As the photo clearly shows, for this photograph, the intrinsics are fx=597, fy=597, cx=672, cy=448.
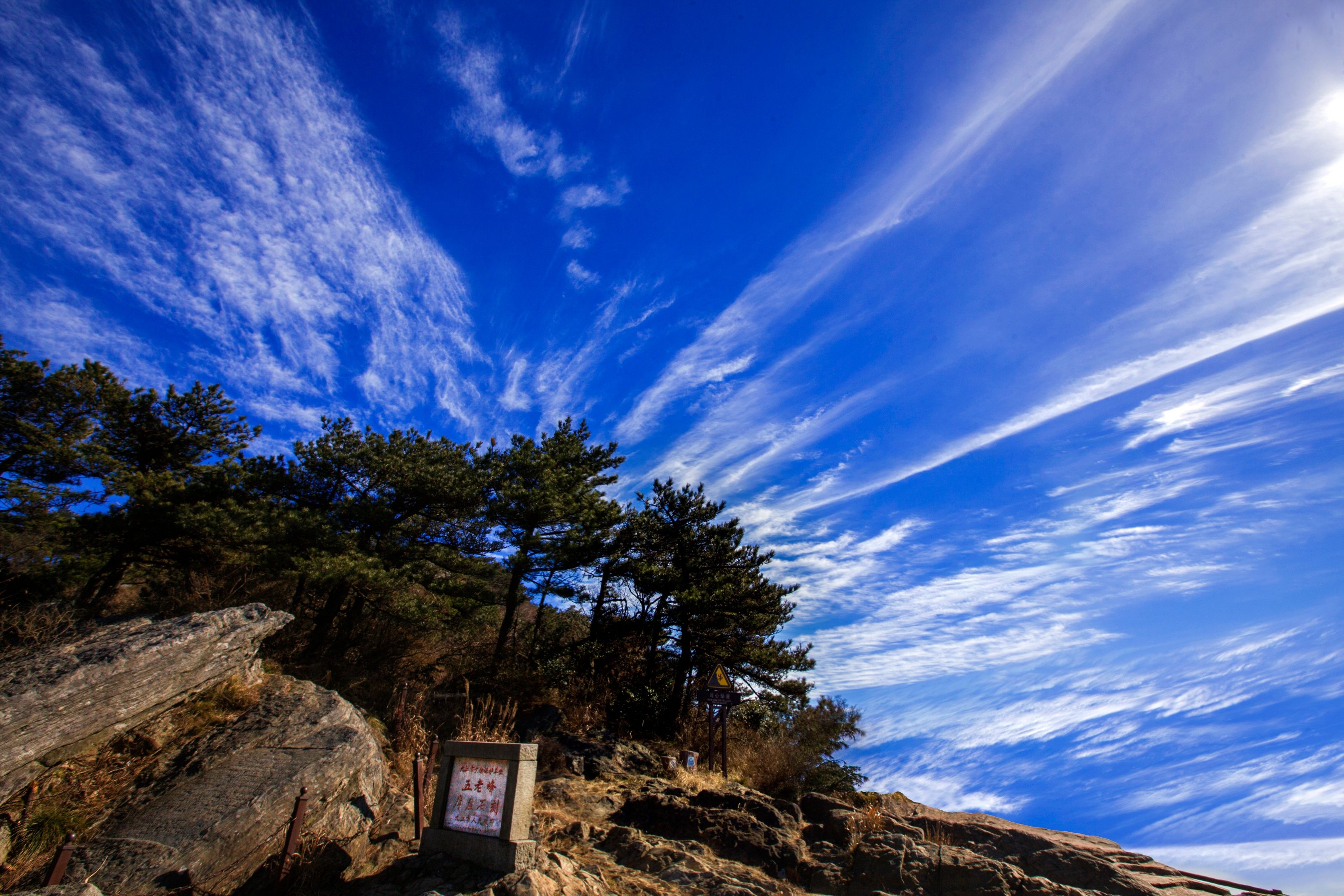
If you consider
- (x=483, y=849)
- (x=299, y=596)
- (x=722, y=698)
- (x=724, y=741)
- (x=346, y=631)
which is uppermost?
(x=299, y=596)

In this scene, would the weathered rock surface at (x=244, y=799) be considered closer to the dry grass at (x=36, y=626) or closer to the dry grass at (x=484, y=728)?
the dry grass at (x=484, y=728)

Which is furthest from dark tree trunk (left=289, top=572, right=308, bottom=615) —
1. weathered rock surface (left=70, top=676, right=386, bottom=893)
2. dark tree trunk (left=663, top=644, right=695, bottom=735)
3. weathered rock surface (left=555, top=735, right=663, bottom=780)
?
dark tree trunk (left=663, top=644, right=695, bottom=735)

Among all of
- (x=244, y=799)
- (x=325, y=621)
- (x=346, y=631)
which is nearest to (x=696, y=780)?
(x=244, y=799)

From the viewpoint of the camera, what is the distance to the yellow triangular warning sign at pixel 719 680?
14.8 metres

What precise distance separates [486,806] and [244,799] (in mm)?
3295

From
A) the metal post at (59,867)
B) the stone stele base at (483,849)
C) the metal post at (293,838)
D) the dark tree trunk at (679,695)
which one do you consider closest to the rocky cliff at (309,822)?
the stone stele base at (483,849)

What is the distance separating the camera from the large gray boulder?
7.16 metres

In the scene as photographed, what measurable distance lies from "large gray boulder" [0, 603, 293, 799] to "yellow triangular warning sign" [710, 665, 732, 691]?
968 centimetres

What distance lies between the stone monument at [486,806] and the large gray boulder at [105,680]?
4.76 meters

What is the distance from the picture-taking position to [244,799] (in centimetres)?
741

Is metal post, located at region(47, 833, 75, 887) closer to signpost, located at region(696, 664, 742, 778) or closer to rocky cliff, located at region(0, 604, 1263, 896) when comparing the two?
rocky cliff, located at region(0, 604, 1263, 896)

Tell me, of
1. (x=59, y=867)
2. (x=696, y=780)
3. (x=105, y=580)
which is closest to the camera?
(x=59, y=867)

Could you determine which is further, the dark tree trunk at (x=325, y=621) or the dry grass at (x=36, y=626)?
the dark tree trunk at (x=325, y=621)

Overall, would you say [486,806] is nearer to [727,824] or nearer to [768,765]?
[727,824]
